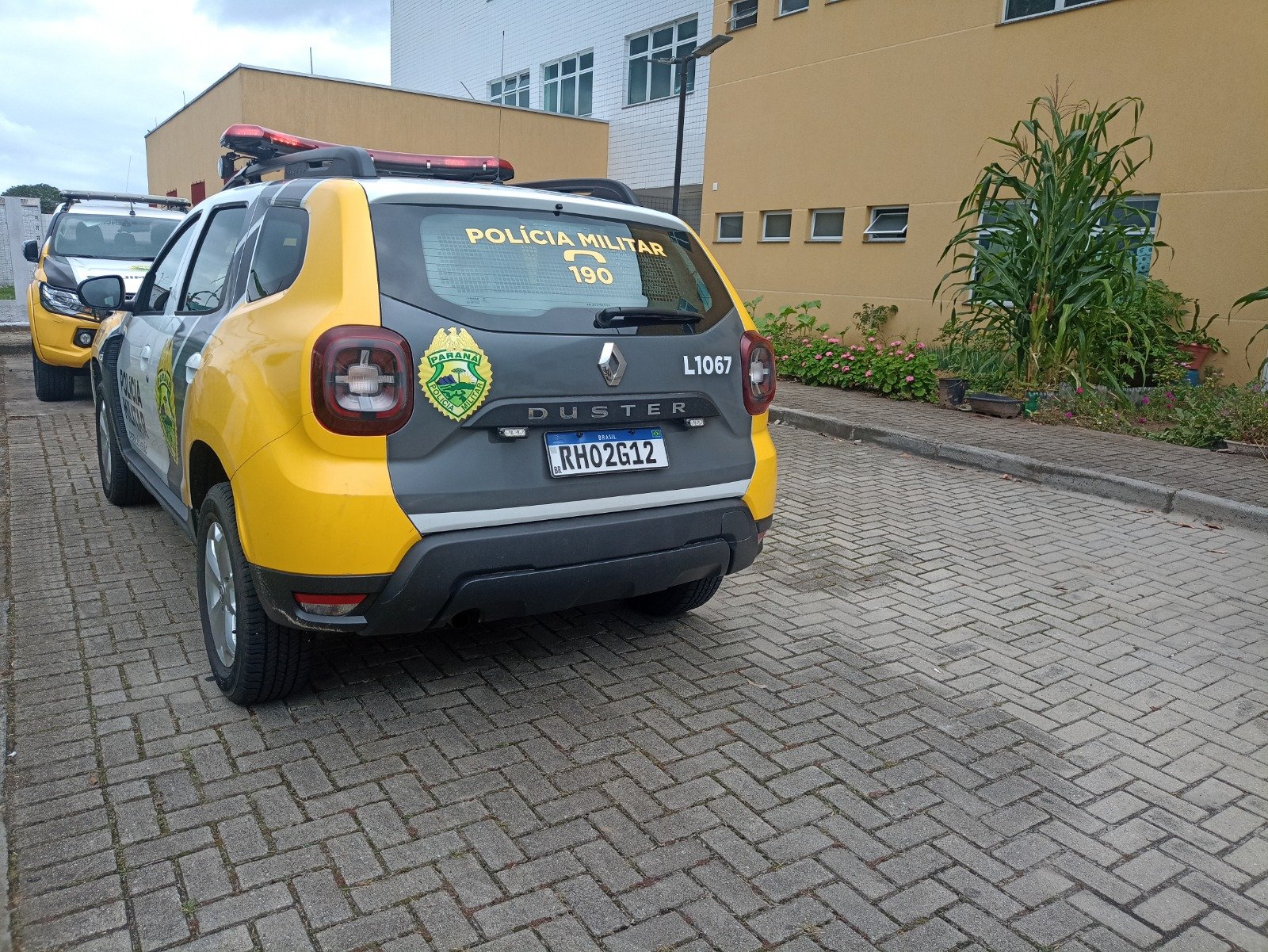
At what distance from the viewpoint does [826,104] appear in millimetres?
15055

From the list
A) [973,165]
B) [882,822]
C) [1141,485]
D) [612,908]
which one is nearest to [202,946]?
[612,908]

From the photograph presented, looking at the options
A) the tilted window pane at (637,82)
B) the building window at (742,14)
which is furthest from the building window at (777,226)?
the tilted window pane at (637,82)

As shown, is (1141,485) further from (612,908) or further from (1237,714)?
(612,908)

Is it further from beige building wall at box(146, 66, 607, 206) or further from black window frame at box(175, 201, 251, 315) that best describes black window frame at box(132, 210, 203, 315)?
beige building wall at box(146, 66, 607, 206)

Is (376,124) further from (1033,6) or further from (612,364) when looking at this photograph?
(612,364)

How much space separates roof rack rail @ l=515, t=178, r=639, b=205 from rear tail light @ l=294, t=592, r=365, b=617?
1975 mm

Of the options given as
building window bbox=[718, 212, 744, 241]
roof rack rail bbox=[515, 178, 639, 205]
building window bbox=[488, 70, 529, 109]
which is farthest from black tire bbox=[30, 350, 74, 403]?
building window bbox=[488, 70, 529, 109]

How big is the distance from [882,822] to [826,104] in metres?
14.2

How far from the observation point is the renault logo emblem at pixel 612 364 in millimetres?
3223

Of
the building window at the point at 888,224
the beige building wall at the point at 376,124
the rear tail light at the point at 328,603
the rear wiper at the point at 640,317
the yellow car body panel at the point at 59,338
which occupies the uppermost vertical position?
the beige building wall at the point at 376,124

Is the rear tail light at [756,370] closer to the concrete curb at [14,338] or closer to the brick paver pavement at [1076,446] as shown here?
the brick paver pavement at [1076,446]

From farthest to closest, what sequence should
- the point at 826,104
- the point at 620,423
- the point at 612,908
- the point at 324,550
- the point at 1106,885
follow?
the point at 826,104 < the point at 620,423 < the point at 324,550 < the point at 1106,885 < the point at 612,908

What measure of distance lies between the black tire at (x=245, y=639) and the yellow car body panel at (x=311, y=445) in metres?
0.17

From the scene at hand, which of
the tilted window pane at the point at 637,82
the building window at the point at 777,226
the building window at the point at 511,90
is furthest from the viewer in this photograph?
the building window at the point at 511,90
